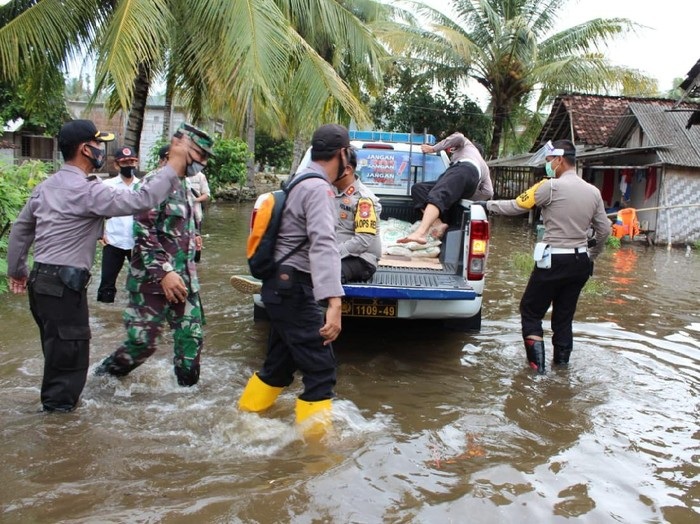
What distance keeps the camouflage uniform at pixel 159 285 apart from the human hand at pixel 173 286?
51 millimetres

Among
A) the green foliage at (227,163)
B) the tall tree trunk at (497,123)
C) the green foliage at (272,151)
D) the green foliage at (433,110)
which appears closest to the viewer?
the green foliage at (227,163)

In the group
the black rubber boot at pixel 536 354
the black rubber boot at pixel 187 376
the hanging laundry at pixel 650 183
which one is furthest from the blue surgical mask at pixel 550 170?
the hanging laundry at pixel 650 183

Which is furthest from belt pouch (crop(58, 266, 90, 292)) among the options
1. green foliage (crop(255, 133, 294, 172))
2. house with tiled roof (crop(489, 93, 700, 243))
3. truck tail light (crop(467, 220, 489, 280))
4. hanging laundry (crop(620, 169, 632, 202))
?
green foliage (crop(255, 133, 294, 172))

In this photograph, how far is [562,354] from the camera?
530cm

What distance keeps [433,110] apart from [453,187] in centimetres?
1842

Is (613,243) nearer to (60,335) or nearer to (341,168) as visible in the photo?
(341,168)

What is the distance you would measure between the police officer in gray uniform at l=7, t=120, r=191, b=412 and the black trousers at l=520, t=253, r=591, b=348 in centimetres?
297

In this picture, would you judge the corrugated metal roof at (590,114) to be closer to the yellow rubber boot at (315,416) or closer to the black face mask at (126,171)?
the black face mask at (126,171)

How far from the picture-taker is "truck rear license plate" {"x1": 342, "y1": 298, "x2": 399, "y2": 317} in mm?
5047

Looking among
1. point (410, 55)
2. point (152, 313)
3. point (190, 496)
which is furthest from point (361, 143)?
point (410, 55)

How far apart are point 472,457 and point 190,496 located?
1513mm

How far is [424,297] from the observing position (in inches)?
192

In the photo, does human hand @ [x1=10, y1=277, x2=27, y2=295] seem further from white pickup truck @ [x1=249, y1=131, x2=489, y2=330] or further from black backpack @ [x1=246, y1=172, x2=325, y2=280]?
white pickup truck @ [x1=249, y1=131, x2=489, y2=330]

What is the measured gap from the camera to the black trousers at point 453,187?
6.07 meters
